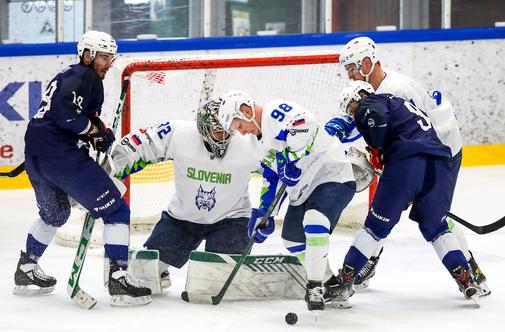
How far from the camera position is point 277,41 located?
7.59m

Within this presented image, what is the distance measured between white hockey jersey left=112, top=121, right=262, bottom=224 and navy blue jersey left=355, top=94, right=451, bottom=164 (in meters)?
0.61

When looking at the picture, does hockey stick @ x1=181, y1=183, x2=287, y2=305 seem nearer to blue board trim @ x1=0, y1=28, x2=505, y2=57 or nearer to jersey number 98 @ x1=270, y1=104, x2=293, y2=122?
jersey number 98 @ x1=270, y1=104, x2=293, y2=122

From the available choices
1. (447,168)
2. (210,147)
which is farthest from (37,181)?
(447,168)

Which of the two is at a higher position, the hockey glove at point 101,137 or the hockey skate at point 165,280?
the hockey glove at point 101,137

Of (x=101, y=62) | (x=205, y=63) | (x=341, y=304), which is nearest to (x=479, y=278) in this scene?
(x=341, y=304)

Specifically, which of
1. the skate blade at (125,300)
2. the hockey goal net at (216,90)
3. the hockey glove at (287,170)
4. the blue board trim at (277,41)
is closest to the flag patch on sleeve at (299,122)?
the hockey glove at (287,170)

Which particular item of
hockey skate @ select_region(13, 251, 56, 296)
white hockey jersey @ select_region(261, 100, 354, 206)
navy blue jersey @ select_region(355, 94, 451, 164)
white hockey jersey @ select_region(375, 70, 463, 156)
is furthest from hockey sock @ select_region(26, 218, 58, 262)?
white hockey jersey @ select_region(375, 70, 463, 156)

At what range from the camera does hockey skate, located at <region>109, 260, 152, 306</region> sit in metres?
3.78

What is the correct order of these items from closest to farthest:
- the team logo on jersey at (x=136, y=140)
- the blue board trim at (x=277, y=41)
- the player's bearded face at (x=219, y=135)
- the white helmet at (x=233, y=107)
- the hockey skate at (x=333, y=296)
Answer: the white helmet at (x=233, y=107) → the hockey skate at (x=333, y=296) → the player's bearded face at (x=219, y=135) → the team logo on jersey at (x=136, y=140) → the blue board trim at (x=277, y=41)

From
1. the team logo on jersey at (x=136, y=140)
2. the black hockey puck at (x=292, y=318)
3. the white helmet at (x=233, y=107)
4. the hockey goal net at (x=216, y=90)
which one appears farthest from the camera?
the hockey goal net at (x=216, y=90)

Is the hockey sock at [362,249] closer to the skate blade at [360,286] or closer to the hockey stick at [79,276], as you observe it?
the skate blade at [360,286]

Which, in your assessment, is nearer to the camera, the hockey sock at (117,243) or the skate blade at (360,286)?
the hockey sock at (117,243)

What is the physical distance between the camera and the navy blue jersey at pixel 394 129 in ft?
12.0

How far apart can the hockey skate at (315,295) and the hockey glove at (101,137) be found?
100cm
